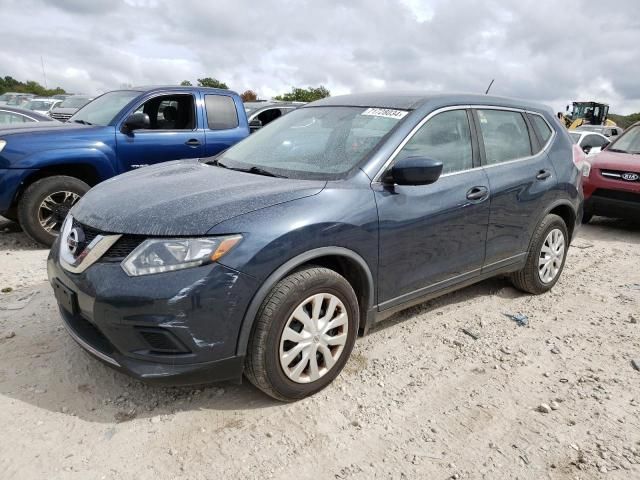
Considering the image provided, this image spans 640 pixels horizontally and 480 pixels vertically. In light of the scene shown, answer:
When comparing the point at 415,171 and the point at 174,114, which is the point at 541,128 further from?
the point at 174,114

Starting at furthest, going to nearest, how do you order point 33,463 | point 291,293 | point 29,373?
point 29,373, point 291,293, point 33,463

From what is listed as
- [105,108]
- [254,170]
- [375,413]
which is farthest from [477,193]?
[105,108]

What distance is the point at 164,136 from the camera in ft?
20.2

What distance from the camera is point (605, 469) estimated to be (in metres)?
2.42

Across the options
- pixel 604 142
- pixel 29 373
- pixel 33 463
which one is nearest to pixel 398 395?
pixel 33 463

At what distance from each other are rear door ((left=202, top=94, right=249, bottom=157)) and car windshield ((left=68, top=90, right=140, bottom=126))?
0.89 metres

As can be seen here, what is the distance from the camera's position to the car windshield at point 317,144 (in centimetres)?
314

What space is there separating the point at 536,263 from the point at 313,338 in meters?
2.39

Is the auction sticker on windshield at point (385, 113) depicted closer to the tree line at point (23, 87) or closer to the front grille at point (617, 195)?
the front grille at point (617, 195)

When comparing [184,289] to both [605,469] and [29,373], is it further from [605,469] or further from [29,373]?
[605,469]

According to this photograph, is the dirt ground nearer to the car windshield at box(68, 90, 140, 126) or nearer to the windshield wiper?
the windshield wiper

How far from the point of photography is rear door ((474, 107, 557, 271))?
3.76 meters

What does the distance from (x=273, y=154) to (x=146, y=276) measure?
4.65 feet

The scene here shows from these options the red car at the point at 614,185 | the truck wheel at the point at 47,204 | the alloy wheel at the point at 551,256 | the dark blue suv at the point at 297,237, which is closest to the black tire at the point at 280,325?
the dark blue suv at the point at 297,237
